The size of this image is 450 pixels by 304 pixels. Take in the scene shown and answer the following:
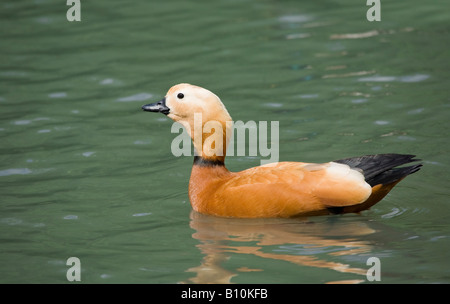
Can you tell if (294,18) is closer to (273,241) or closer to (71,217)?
(71,217)

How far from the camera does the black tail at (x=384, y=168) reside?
650cm

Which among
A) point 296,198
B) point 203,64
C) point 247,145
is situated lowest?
point 296,198

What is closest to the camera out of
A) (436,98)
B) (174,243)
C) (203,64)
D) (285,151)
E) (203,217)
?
(174,243)

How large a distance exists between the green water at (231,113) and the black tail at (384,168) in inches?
15.4

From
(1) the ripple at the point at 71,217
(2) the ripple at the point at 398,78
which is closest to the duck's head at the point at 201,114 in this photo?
(1) the ripple at the point at 71,217

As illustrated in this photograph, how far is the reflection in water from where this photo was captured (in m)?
5.83

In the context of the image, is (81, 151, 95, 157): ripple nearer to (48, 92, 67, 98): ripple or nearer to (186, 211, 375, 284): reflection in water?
(48, 92, 67, 98): ripple

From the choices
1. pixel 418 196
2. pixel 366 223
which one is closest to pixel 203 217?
pixel 366 223

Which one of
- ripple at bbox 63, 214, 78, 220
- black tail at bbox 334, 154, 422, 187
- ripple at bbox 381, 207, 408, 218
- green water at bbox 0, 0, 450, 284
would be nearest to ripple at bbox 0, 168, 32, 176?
green water at bbox 0, 0, 450, 284

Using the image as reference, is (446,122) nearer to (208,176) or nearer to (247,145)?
(247,145)

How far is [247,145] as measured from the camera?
873cm

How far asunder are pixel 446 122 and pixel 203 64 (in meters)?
3.62

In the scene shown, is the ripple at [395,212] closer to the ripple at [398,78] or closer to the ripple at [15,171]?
the ripple at [398,78]

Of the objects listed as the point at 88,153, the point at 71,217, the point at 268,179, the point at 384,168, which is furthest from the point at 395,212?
the point at 88,153
